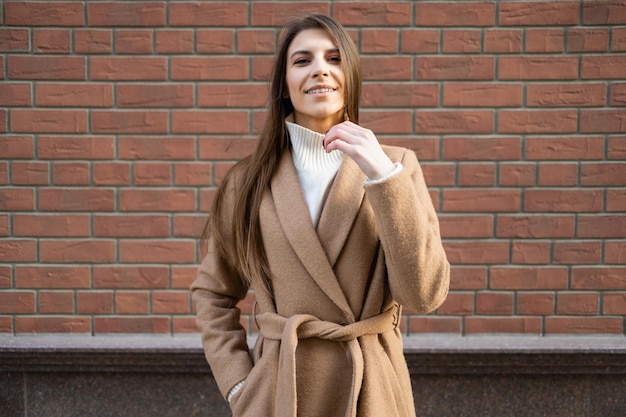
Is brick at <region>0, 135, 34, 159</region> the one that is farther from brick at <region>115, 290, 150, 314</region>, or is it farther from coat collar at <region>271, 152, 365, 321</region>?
coat collar at <region>271, 152, 365, 321</region>

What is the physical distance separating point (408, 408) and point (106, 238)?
182 centimetres

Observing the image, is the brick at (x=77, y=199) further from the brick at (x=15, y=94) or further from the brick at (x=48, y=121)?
the brick at (x=15, y=94)

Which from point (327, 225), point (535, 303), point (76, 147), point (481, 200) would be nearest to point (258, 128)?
point (76, 147)

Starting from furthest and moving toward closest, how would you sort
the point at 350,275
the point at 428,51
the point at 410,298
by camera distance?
the point at 428,51 → the point at 350,275 → the point at 410,298

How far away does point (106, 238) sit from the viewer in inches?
122

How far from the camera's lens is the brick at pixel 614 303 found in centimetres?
309

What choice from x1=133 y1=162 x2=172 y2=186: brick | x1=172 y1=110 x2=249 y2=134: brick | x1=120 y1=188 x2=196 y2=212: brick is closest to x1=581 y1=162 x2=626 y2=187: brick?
x1=172 y1=110 x2=249 y2=134: brick

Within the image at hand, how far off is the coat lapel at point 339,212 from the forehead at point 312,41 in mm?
364

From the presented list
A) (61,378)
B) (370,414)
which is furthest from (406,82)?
(61,378)

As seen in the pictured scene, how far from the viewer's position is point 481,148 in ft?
9.95

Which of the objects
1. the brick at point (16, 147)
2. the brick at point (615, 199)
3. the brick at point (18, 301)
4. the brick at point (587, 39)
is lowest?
the brick at point (18, 301)

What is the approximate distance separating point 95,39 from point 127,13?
199 mm

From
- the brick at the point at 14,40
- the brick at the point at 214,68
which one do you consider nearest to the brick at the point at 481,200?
the brick at the point at 214,68

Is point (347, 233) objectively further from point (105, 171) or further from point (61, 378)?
point (61, 378)
